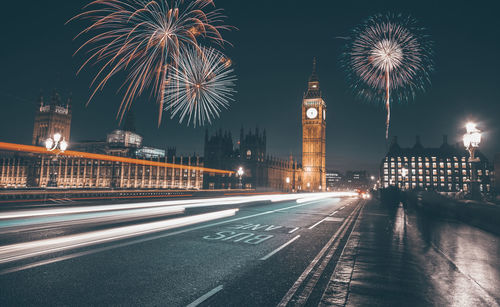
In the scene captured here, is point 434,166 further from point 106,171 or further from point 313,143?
point 106,171

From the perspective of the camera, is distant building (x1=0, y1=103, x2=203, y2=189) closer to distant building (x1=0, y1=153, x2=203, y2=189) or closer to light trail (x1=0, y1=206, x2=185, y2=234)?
distant building (x1=0, y1=153, x2=203, y2=189)

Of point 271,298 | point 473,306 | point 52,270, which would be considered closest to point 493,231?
point 473,306

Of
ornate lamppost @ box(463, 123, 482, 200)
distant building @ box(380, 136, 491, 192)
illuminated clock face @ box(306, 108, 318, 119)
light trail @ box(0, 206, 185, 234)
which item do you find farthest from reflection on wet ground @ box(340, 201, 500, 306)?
distant building @ box(380, 136, 491, 192)

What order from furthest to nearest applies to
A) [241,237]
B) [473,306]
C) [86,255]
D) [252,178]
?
[252,178], [241,237], [86,255], [473,306]

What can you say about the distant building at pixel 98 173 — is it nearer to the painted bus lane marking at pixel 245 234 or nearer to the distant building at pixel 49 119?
the distant building at pixel 49 119

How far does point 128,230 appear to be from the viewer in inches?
382

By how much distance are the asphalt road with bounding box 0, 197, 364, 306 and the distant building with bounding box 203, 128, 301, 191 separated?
7455 centimetres

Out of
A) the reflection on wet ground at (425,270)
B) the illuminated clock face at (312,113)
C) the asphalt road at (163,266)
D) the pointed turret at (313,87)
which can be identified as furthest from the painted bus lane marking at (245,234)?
the pointed turret at (313,87)

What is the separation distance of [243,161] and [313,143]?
36282 mm

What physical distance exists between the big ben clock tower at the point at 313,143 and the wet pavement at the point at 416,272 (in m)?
100

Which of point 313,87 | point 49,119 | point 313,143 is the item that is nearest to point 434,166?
point 313,143

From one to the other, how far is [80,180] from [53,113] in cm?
6091

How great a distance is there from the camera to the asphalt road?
4.66m

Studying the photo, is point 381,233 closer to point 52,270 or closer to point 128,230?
point 128,230
